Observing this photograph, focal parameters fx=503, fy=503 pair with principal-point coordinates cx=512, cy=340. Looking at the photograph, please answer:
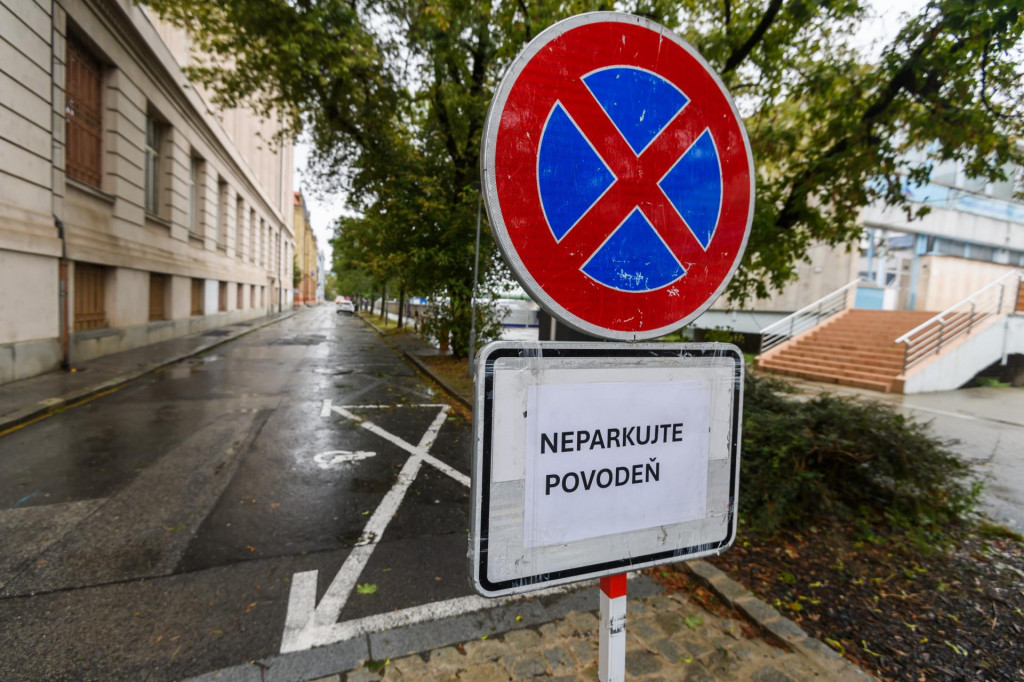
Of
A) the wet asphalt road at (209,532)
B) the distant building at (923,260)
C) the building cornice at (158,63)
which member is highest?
the building cornice at (158,63)

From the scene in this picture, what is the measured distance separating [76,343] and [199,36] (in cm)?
783

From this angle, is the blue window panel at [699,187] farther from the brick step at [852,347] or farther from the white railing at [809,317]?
the white railing at [809,317]

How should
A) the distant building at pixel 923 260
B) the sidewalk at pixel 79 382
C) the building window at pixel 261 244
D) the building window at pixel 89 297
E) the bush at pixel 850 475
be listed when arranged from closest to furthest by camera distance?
1. the bush at pixel 850 475
2. the sidewalk at pixel 79 382
3. the building window at pixel 89 297
4. the distant building at pixel 923 260
5. the building window at pixel 261 244

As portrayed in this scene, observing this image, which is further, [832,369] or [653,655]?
[832,369]

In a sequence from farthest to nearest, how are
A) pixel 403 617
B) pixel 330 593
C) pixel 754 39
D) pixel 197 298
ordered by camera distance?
pixel 197 298, pixel 754 39, pixel 330 593, pixel 403 617

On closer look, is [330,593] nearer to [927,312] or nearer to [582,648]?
[582,648]

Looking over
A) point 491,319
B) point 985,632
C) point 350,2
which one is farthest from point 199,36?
point 985,632

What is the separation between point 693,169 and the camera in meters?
1.55

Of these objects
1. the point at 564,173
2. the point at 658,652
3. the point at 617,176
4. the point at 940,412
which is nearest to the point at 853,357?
the point at 940,412

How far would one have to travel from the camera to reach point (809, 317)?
61.2ft

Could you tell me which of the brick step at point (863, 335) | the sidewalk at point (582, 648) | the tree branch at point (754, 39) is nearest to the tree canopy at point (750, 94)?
the tree branch at point (754, 39)

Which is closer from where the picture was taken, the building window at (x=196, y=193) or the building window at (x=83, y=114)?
the building window at (x=83, y=114)

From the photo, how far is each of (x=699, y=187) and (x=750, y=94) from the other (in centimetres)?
659

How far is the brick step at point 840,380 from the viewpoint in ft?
41.4
